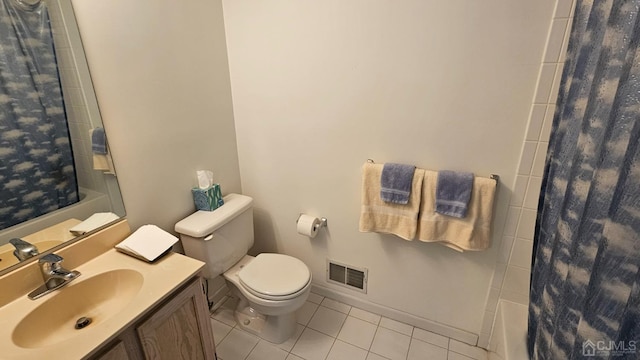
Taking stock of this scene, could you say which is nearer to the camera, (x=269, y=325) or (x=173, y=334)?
(x=173, y=334)

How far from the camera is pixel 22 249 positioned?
0.98m

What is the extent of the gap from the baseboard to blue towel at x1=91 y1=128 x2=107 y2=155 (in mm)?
1526

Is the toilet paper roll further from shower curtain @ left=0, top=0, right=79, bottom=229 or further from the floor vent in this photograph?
shower curtain @ left=0, top=0, right=79, bottom=229

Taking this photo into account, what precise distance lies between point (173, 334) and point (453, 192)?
1361mm

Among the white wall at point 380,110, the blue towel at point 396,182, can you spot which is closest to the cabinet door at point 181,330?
the white wall at point 380,110

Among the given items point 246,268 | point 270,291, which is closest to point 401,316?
point 270,291

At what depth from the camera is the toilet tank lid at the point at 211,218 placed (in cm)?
Answer: 146

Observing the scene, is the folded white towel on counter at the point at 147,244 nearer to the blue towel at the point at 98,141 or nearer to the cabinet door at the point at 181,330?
the cabinet door at the point at 181,330

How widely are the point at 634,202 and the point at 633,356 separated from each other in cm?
28

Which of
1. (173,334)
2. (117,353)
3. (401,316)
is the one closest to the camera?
(117,353)

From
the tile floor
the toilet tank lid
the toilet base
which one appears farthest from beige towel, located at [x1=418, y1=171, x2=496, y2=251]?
the toilet tank lid

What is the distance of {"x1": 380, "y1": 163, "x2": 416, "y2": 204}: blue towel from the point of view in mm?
1419

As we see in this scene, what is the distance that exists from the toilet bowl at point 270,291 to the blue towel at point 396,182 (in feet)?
2.12

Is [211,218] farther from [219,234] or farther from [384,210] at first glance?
[384,210]
